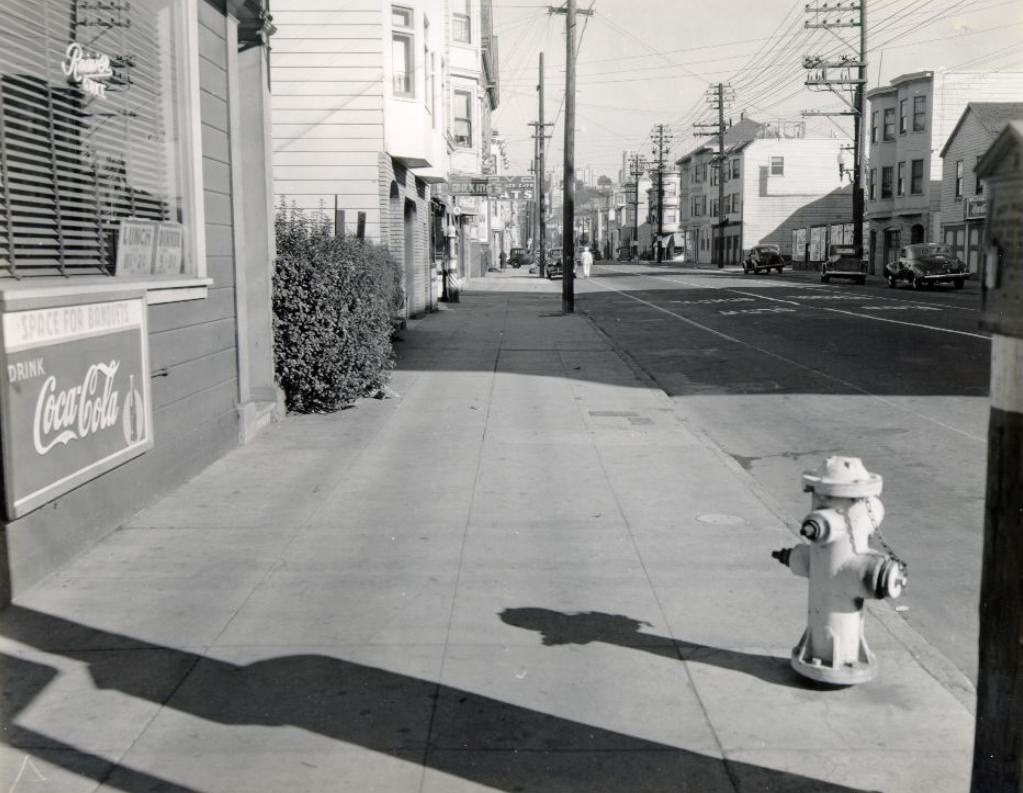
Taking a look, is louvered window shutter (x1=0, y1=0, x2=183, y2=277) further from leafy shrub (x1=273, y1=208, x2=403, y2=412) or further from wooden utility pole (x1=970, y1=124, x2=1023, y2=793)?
wooden utility pole (x1=970, y1=124, x2=1023, y2=793)

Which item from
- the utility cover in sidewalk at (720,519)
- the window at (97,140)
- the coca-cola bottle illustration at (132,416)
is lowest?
the utility cover in sidewalk at (720,519)

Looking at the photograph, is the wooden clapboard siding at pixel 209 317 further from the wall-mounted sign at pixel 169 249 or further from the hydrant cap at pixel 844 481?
the hydrant cap at pixel 844 481

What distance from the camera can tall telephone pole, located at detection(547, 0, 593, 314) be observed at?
29.3m

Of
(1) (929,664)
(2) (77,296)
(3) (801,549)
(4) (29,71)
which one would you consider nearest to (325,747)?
(3) (801,549)

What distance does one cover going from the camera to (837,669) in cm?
446

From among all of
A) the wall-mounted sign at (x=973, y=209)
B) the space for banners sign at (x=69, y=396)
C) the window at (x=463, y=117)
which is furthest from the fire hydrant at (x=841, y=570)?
the wall-mounted sign at (x=973, y=209)

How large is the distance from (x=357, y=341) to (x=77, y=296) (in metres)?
6.00

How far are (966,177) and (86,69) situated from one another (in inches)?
2038

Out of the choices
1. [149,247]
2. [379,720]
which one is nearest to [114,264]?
[149,247]

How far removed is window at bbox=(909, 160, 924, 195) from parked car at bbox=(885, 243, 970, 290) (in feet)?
56.7

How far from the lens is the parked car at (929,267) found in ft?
136

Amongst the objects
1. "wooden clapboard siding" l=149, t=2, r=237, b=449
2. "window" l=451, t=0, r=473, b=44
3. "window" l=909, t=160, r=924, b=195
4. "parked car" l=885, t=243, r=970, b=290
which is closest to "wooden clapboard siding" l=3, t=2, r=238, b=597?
"wooden clapboard siding" l=149, t=2, r=237, b=449

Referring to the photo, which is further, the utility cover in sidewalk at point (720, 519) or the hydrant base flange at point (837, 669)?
the utility cover in sidewalk at point (720, 519)

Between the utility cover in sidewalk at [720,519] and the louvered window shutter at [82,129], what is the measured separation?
427cm
